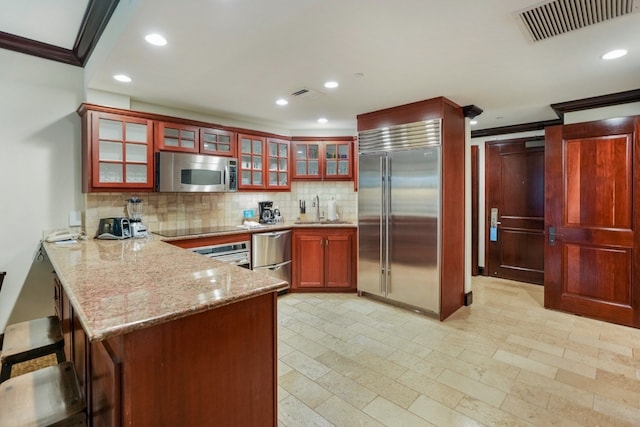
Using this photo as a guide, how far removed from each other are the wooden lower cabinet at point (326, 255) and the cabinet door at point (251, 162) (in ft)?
2.78

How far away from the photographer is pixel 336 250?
4246mm

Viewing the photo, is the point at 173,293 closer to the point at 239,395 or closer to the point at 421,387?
the point at 239,395

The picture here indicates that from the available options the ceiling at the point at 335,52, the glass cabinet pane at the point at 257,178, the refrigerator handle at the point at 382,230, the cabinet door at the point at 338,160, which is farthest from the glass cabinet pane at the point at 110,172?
the refrigerator handle at the point at 382,230

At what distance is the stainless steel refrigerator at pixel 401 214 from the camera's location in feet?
10.9

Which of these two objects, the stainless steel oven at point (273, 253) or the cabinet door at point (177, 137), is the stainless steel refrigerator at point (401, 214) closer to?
the stainless steel oven at point (273, 253)

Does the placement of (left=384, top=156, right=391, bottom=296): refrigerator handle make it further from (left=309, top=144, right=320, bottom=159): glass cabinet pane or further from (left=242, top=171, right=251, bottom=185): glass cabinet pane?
(left=242, top=171, right=251, bottom=185): glass cabinet pane

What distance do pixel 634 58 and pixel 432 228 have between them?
6.58 feet

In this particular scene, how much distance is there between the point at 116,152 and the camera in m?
3.12

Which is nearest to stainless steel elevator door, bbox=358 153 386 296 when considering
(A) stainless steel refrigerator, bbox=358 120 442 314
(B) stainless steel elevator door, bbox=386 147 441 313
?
(A) stainless steel refrigerator, bbox=358 120 442 314

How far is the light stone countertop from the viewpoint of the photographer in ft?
3.53

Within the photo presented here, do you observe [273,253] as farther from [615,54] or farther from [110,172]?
[615,54]

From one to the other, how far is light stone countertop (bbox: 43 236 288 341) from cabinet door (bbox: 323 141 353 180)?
2808 mm

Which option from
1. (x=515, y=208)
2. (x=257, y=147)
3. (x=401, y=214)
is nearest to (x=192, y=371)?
(x=401, y=214)

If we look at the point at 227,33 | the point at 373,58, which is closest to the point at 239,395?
the point at 227,33
